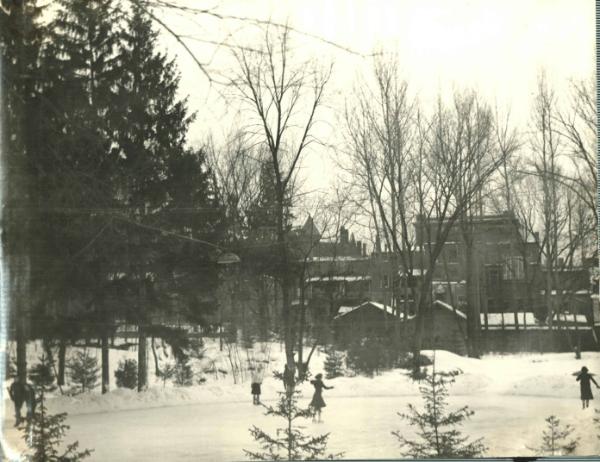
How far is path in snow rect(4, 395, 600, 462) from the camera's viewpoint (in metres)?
3.63

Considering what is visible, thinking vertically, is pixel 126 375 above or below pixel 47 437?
above

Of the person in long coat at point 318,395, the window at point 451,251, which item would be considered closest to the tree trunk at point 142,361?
the person in long coat at point 318,395

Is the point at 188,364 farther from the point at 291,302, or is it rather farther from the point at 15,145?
the point at 15,145

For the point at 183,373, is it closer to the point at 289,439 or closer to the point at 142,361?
the point at 142,361

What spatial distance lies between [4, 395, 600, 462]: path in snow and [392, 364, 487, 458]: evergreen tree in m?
0.05

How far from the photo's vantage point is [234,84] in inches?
147

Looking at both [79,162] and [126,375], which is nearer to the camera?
[126,375]

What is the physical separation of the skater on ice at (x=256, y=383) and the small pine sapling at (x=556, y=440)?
4.75ft

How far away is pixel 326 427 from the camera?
12.0 feet

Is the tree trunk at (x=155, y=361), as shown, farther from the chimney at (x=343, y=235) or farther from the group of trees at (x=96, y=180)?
the chimney at (x=343, y=235)

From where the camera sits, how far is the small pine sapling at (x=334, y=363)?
12.0 feet

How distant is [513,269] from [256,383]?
1.46 meters

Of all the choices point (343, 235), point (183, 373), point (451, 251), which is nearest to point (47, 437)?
point (183, 373)

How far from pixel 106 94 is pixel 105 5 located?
45 cm
